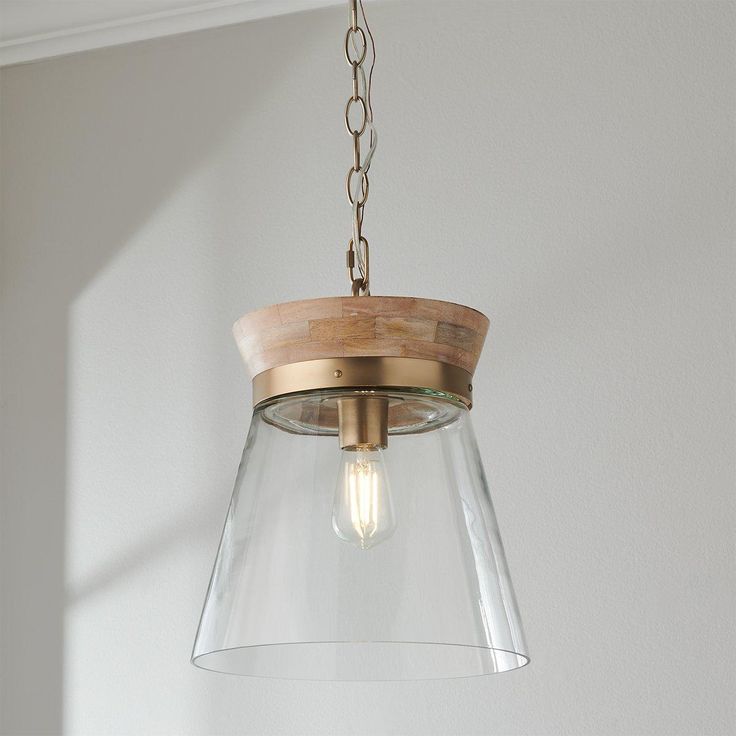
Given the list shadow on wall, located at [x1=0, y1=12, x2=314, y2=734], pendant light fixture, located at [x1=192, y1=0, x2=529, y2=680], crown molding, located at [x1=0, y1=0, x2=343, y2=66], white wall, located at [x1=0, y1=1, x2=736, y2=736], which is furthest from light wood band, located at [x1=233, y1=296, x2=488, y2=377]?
crown molding, located at [x1=0, y1=0, x2=343, y2=66]

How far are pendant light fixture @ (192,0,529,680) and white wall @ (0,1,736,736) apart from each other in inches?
33.2

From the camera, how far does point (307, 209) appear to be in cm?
165

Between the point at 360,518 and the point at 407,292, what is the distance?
1.02 metres

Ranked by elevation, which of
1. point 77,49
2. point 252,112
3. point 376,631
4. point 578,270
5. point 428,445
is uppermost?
point 77,49

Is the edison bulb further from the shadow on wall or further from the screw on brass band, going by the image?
the shadow on wall

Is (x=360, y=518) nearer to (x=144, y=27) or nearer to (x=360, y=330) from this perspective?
(x=360, y=330)

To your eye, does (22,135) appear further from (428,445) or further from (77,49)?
(428,445)

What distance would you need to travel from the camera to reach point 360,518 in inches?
22.5

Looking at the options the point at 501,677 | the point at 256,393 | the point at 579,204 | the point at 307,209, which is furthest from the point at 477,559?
the point at 307,209

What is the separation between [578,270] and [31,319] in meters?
0.92

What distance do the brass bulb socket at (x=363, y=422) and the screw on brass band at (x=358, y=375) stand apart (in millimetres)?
13

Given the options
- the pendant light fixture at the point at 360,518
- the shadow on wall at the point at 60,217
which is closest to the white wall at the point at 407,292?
the shadow on wall at the point at 60,217

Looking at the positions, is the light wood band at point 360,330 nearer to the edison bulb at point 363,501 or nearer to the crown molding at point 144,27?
the edison bulb at point 363,501

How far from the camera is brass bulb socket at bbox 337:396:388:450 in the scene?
0.61 m
